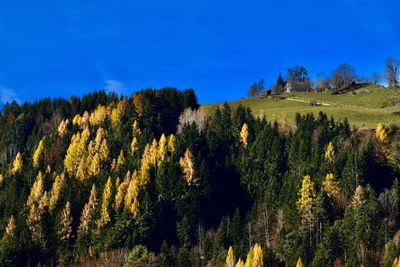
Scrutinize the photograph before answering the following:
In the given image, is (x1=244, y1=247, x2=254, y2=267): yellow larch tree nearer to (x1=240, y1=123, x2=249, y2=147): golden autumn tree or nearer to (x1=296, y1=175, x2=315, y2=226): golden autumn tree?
(x1=296, y1=175, x2=315, y2=226): golden autumn tree

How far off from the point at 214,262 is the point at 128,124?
7551cm

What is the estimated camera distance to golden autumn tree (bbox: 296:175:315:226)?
128 m

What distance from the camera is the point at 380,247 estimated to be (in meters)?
112

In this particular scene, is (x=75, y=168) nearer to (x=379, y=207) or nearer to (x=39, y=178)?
(x=39, y=178)

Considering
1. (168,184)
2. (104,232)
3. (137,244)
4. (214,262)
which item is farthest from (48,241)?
(214,262)

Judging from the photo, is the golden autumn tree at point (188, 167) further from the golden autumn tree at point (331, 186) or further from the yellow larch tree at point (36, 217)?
the yellow larch tree at point (36, 217)

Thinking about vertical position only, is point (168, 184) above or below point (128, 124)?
below

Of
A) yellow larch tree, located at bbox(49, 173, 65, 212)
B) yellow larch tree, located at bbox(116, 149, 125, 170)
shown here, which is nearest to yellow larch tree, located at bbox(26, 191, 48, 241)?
yellow larch tree, located at bbox(49, 173, 65, 212)

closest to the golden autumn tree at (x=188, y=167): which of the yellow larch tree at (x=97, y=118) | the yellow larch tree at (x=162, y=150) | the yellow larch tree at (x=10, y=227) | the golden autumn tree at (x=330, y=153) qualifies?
the yellow larch tree at (x=162, y=150)

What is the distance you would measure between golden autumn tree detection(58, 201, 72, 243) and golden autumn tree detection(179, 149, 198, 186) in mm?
30871

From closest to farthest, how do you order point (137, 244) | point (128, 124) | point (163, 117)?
point (137, 244)
point (128, 124)
point (163, 117)


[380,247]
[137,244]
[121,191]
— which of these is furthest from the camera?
[121,191]

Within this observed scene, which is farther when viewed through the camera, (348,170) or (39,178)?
(39,178)

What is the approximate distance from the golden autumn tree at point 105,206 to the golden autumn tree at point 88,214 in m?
2.60
